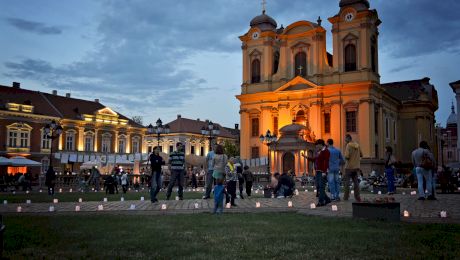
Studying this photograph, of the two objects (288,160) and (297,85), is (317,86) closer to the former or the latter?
(297,85)

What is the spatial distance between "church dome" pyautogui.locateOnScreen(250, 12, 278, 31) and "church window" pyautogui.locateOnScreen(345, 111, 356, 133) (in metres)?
15.1

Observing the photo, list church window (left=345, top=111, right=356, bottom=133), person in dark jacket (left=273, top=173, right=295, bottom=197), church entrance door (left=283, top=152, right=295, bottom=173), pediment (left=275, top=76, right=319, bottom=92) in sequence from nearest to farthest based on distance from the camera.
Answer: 1. person in dark jacket (left=273, top=173, right=295, bottom=197)
2. church entrance door (left=283, top=152, right=295, bottom=173)
3. church window (left=345, top=111, right=356, bottom=133)
4. pediment (left=275, top=76, right=319, bottom=92)

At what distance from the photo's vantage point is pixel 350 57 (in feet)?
171

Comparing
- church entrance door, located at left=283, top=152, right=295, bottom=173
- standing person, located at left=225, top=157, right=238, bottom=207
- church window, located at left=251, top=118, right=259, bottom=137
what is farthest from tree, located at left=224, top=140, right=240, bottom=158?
standing person, located at left=225, top=157, right=238, bottom=207

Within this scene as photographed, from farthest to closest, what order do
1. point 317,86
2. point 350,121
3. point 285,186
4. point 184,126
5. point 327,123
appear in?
point 184,126, point 327,123, point 317,86, point 350,121, point 285,186

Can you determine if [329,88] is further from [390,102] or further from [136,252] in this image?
[136,252]

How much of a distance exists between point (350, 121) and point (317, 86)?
5437mm

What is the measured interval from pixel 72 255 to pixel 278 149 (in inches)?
1749

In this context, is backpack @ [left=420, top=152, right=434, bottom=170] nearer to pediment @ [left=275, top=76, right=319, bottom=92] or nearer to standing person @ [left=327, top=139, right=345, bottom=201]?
standing person @ [left=327, top=139, right=345, bottom=201]

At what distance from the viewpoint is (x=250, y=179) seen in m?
22.6

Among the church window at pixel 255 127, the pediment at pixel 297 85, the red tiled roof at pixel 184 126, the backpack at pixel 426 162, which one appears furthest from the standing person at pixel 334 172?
the red tiled roof at pixel 184 126

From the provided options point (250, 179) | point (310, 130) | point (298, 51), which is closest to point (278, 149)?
point (310, 130)

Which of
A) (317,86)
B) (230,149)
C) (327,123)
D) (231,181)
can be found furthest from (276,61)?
(231,181)

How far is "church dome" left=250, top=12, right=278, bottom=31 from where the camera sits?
58.3 meters
